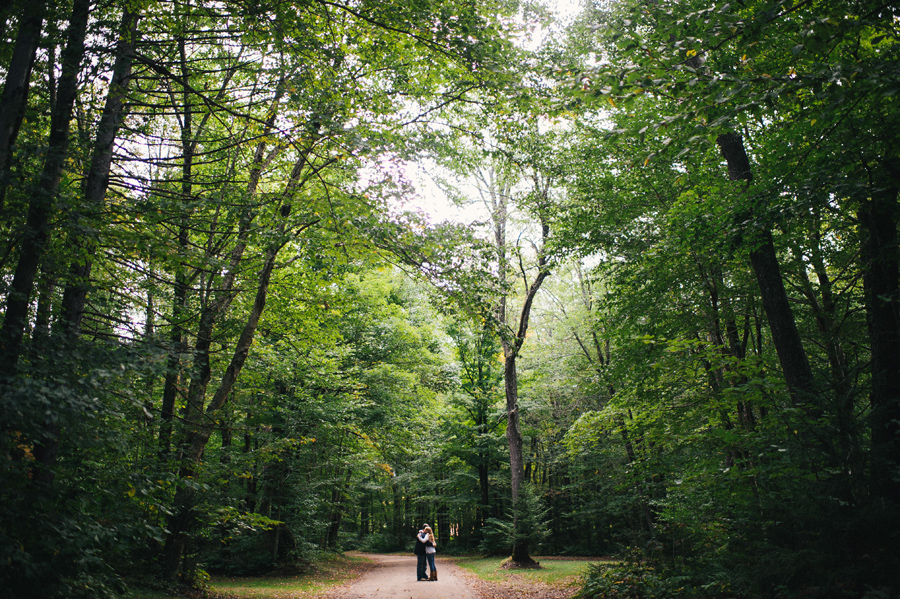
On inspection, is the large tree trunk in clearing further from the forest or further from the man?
the man

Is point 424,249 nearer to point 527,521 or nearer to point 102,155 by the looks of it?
point 102,155

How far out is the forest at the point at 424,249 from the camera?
403 cm

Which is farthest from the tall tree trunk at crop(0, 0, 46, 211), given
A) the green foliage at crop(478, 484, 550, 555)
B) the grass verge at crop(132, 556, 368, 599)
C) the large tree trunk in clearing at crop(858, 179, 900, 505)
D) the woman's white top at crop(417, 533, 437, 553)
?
the green foliage at crop(478, 484, 550, 555)

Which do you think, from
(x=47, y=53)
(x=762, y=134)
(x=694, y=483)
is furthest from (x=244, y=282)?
(x=762, y=134)

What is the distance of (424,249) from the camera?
7316mm

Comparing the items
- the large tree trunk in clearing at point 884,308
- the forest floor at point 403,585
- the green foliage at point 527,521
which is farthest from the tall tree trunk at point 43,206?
the green foliage at point 527,521

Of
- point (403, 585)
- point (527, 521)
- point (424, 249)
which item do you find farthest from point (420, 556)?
point (424, 249)

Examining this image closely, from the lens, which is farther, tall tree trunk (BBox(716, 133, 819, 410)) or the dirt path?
the dirt path

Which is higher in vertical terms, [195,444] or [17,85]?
[17,85]

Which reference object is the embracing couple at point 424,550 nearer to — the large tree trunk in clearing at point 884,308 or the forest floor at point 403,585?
the forest floor at point 403,585

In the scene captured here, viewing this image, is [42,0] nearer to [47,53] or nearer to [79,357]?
[47,53]

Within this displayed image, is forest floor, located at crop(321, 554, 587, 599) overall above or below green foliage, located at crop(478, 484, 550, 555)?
below

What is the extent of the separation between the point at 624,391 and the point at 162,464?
822 cm

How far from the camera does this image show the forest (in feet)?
13.2
